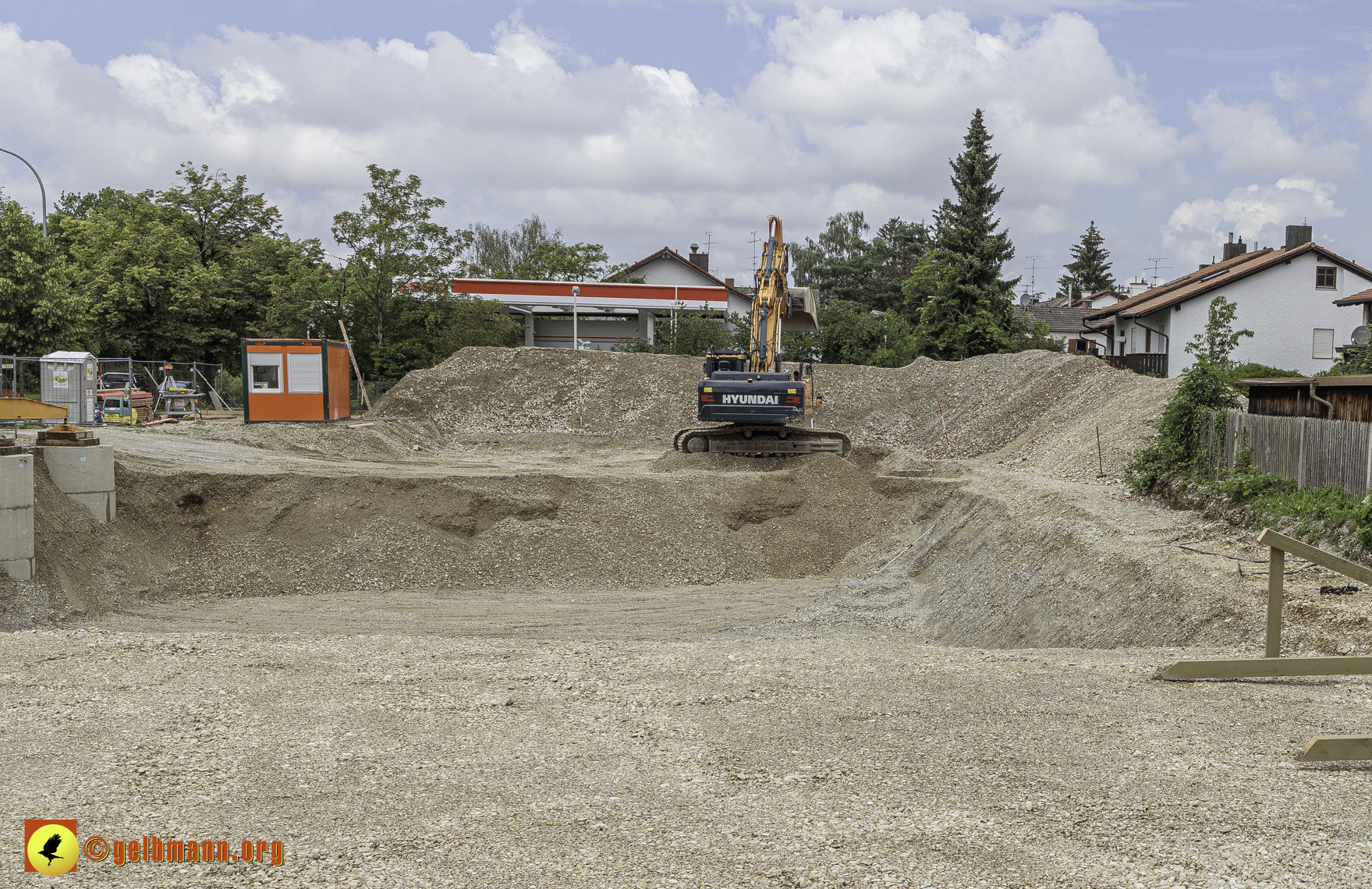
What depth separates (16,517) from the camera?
12.6 metres

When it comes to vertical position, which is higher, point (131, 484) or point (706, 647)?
point (131, 484)

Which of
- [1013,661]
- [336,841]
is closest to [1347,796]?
[1013,661]

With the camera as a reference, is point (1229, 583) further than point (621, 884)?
Yes

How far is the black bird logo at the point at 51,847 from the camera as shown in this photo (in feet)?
14.6

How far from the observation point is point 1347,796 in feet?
16.6

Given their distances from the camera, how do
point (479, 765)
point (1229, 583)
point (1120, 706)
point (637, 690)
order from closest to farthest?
point (479, 765), point (1120, 706), point (637, 690), point (1229, 583)

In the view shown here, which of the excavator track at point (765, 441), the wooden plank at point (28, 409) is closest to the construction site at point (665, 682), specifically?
the wooden plank at point (28, 409)

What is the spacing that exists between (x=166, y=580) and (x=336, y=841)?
36.7ft

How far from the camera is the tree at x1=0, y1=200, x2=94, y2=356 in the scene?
1200 inches

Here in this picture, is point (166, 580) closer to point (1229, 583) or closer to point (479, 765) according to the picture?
point (479, 765)

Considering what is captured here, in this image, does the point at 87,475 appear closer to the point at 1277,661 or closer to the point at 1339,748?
the point at 1277,661

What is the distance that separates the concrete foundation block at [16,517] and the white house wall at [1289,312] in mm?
40050

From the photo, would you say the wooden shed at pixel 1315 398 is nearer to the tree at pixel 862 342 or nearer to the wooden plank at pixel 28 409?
the wooden plank at pixel 28 409

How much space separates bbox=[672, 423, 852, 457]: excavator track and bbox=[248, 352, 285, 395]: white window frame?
11.6 m
